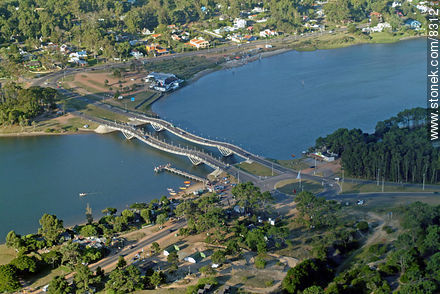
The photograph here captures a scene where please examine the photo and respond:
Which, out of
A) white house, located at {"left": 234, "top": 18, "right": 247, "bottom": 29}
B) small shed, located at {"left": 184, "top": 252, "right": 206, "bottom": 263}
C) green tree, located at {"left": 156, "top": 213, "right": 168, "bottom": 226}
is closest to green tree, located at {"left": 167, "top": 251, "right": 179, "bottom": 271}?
small shed, located at {"left": 184, "top": 252, "right": 206, "bottom": 263}

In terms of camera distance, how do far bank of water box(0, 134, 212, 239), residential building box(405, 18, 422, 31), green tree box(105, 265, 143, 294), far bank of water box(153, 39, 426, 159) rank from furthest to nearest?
residential building box(405, 18, 422, 31) → far bank of water box(153, 39, 426, 159) → far bank of water box(0, 134, 212, 239) → green tree box(105, 265, 143, 294)

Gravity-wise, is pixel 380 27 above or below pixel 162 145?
above

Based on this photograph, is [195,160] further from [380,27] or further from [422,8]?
[422,8]

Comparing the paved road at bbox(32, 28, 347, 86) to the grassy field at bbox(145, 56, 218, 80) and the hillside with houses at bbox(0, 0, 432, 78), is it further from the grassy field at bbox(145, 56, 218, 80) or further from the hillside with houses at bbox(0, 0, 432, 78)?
the grassy field at bbox(145, 56, 218, 80)

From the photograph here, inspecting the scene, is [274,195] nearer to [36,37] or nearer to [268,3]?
[36,37]

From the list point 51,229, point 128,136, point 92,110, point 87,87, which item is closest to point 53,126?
point 92,110

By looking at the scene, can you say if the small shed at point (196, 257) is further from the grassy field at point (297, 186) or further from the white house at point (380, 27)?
the white house at point (380, 27)
